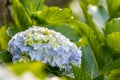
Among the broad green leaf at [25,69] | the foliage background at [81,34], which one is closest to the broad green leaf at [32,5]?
the foliage background at [81,34]

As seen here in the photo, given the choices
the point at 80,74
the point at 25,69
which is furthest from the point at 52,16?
the point at 25,69

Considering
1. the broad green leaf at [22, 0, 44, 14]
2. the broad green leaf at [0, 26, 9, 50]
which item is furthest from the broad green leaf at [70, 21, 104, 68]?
the broad green leaf at [0, 26, 9, 50]

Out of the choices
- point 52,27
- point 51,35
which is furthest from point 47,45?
point 52,27

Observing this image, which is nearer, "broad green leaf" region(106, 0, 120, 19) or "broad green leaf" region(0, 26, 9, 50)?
"broad green leaf" region(0, 26, 9, 50)

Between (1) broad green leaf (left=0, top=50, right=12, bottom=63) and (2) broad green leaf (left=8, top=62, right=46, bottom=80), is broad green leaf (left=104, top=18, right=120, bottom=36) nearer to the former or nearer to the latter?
(1) broad green leaf (left=0, top=50, right=12, bottom=63)

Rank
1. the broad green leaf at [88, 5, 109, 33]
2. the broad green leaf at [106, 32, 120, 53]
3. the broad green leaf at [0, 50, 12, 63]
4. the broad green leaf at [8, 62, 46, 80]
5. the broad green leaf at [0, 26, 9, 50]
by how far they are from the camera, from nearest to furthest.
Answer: the broad green leaf at [8, 62, 46, 80] → the broad green leaf at [0, 50, 12, 63] → the broad green leaf at [106, 32, 120, 53] → the broad green leaf at [0, 26, 9, 50] → the broad green leaf at [88, 5, 109, 33]

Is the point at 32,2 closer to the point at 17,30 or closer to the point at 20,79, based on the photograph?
the point at 17,30
